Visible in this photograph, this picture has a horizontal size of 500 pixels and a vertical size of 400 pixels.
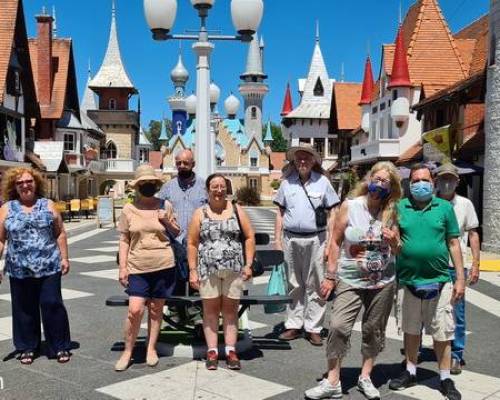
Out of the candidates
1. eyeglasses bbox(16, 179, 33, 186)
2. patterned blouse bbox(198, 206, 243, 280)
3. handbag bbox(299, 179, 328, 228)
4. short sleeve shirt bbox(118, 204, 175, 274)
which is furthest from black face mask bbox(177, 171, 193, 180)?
eyeglasses bbox(16, 179, 33, 186)

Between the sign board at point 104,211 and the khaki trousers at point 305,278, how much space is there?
1828 centimetres

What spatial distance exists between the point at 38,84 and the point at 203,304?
32.5 m

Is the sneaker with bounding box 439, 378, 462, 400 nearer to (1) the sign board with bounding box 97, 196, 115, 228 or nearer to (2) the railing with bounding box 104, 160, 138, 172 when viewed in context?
(1) the sign board with bounding box 97, 196, 115, 228

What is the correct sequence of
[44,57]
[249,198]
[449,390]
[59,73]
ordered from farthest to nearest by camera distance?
[249,198] → [59,73] → [44,57] → [449,390]

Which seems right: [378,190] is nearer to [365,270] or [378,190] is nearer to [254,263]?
[365,270]

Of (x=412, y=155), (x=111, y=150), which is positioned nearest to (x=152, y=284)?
(x=412, y=155)

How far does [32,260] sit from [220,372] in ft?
5.93

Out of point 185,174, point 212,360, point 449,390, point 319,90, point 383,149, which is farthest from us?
point 319,90

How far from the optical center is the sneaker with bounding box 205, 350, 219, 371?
4.95 metres

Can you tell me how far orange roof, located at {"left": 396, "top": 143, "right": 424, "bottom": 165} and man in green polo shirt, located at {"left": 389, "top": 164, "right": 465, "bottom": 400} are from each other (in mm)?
20315

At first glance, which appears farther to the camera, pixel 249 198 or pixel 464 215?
pixel 249 198

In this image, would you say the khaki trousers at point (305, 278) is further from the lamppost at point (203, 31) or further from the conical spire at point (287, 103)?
the conical spire at point (287, 103)

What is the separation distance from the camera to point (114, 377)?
474cm

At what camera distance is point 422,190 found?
4328 mm
